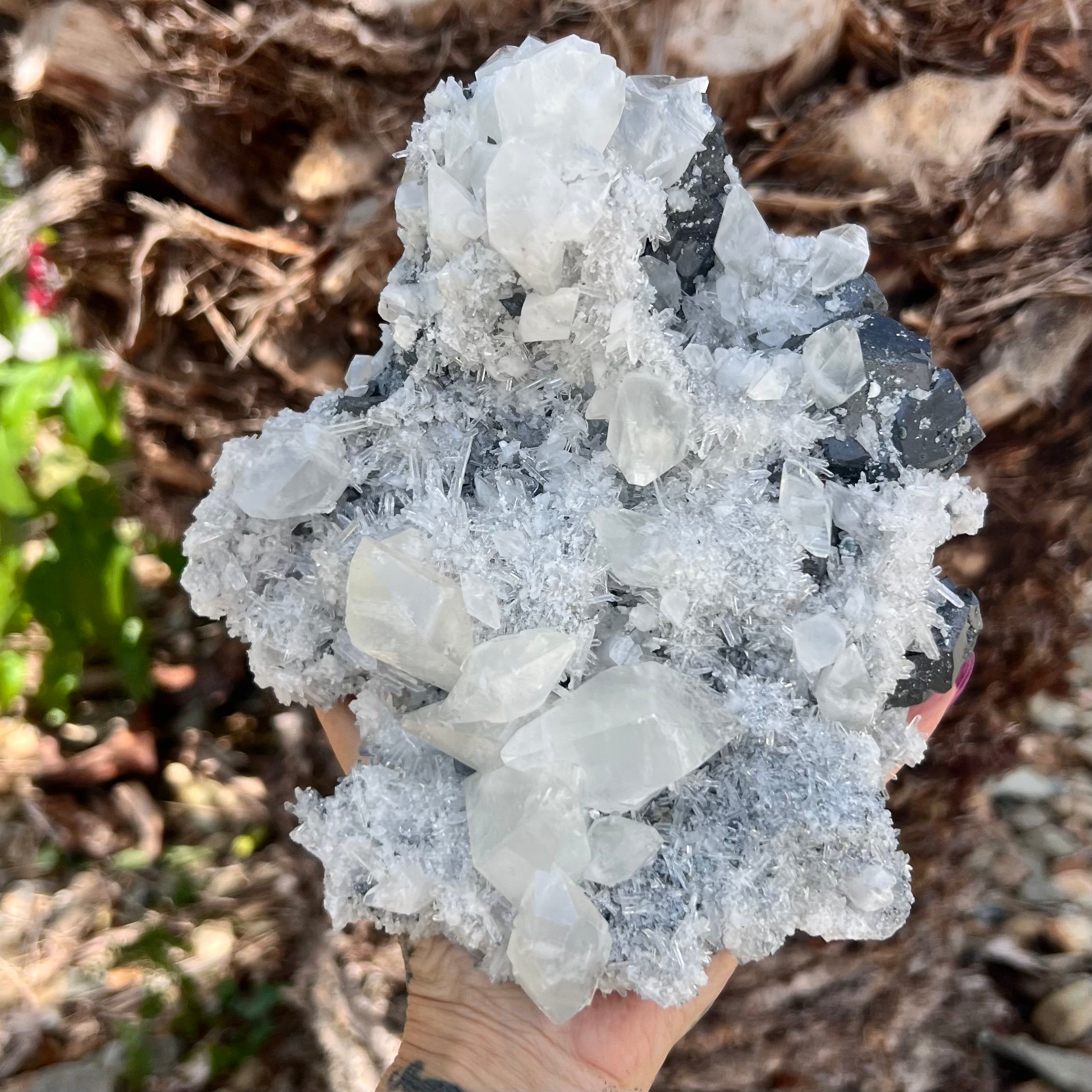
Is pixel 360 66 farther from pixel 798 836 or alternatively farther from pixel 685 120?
pixel 798 836

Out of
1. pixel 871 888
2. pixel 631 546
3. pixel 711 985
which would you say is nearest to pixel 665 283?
pixel 631 546

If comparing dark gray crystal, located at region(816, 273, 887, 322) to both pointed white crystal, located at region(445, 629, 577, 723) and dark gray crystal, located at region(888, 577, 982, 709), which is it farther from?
pointed white crystal, located at region(445, 629, 577, 723)

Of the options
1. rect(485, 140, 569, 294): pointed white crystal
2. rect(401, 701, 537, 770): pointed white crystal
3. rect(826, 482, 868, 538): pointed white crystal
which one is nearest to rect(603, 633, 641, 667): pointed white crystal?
rect(401, 701, 537, 770): pointed white crystal

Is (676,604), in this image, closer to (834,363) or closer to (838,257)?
(834,363)

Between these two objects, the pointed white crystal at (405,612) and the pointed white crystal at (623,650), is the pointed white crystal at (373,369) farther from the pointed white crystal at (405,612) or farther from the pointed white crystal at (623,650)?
the pointed white crystal at (623,650)

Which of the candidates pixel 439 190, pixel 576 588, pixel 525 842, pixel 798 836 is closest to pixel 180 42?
pixel 439 190
